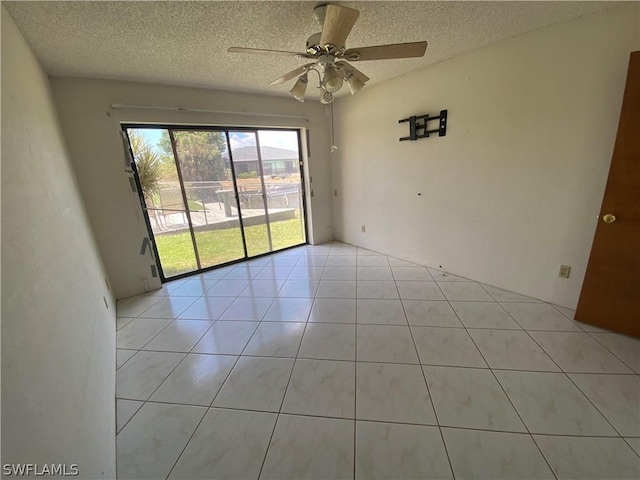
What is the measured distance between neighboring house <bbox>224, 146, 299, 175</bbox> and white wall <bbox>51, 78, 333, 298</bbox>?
39cm

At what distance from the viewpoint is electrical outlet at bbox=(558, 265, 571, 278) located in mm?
2205

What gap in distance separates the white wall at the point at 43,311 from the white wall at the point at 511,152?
2.72 m

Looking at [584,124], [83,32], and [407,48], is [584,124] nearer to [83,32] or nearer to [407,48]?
[407,48]

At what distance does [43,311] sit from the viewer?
3.34ft

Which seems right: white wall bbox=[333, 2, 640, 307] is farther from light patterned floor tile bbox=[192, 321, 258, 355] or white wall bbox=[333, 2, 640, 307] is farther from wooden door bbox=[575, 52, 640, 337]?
light patterned floor tile bbox=[192, 321, 258, 355]

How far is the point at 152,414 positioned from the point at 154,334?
901 millimetres

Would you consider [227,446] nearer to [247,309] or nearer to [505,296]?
[247,309]

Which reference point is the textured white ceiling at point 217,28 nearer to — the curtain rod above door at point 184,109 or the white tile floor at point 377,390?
the curtain rod above door at point 184,109

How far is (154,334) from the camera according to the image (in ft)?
7.30

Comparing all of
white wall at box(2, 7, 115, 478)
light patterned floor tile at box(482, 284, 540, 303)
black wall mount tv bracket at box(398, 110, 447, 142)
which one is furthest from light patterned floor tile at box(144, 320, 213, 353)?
black wall mount tv bracket at box(398, 110, 447, 142)

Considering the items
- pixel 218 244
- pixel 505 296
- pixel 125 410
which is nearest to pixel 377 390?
pixel 125 410

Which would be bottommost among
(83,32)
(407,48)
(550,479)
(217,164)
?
(550,479)

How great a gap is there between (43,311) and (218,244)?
274cm

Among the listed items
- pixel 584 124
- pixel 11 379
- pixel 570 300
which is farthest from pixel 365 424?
pixel 584 124
